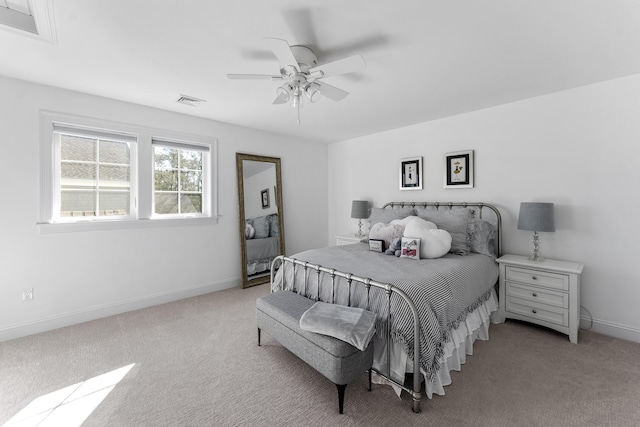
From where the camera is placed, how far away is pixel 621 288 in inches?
107

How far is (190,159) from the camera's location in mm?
3977

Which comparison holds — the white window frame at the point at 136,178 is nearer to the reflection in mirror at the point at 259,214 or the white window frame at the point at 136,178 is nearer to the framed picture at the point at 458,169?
the reflection in mirror at the point at 259,214

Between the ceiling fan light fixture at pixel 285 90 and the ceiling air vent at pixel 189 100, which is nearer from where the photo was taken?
the ceiling fan light fixture at pixel 285 90

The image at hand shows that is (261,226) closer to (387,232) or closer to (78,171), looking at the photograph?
(387,232)

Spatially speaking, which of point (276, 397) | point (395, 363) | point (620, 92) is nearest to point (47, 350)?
point (276, 397)

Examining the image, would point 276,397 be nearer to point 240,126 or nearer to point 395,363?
point 395,363

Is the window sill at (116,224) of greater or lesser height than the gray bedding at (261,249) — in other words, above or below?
above

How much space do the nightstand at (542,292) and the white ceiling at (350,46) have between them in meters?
1.80

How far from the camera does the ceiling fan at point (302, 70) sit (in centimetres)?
190

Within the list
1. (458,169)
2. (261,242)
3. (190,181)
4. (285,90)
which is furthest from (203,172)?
(458,169)

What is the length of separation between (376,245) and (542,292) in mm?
1677

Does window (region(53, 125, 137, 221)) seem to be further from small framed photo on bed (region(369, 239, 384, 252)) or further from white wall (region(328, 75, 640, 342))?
white wall (region(328, 75, 640, 342))

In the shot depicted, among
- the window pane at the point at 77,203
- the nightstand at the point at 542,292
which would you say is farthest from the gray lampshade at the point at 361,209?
the window pane at the point at 77,203

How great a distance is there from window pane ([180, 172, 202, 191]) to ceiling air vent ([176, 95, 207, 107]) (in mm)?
993
